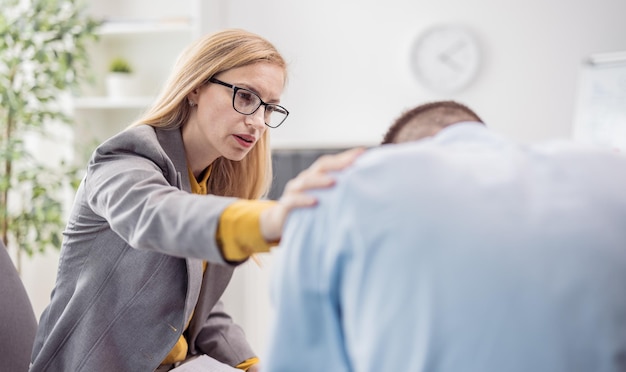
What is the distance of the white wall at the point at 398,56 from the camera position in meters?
3.71

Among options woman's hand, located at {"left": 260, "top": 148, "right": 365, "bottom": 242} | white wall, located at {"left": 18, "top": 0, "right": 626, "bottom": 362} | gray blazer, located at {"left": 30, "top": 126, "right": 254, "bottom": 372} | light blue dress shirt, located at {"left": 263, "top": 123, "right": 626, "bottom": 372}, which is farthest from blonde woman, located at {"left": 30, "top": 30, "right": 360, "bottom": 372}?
white wall, located at {"left": 18, "top": 0, "right": 626, "bottom": 362}

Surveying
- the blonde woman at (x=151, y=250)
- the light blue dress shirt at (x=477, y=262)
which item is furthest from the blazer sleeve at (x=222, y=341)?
the light blue dress shirt at (x=477, y=262)

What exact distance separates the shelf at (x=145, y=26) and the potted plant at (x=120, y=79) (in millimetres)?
166

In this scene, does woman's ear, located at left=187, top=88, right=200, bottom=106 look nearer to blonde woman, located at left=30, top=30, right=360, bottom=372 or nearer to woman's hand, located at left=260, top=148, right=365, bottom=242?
blonde woman, located at left=30, top=30, right=360, bottom=372

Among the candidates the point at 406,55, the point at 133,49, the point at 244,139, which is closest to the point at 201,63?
the point at 244,139

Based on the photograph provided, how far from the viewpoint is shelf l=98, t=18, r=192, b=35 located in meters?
3.60

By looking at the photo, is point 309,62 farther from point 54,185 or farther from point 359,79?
point 54,185

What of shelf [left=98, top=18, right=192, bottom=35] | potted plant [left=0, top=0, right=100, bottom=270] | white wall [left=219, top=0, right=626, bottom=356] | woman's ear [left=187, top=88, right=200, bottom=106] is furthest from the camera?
white wall [left=219, top=0, right=626, bottom=356]

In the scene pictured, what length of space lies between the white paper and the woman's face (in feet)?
1.32

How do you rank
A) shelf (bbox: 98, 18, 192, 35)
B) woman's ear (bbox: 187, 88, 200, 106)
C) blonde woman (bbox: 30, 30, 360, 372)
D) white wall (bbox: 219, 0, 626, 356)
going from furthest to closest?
white wall (bbox: 219, 0, 626, 356) < shelf (bbox: 98, 18, 192, 35) < woman's ear (bbox: 187, 88, 200, 106) < blonde woman (bbox: 30, 30, 360, 372)

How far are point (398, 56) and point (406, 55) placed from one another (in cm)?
5

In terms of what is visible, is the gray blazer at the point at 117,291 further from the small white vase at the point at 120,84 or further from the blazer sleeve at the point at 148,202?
the small white vase at the point at 120,84

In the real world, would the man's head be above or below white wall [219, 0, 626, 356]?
above

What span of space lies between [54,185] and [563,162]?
9.03 ft
